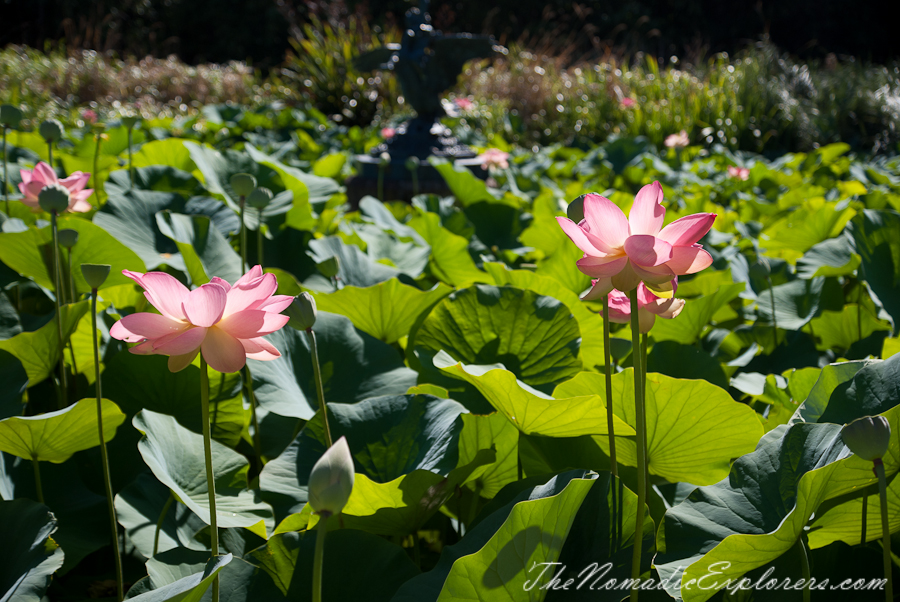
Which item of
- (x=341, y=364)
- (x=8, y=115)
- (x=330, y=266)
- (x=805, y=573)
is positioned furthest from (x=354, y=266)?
(x=805, y=573)

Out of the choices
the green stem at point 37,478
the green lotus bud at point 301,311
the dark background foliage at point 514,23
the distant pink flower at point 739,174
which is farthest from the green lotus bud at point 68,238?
the dark background foliage at point 514,23

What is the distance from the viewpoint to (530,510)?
1.24 feet

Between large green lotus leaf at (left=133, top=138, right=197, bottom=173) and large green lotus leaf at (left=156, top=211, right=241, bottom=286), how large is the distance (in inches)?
19.5

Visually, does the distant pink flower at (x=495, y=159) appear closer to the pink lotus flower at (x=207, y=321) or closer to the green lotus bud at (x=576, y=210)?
the green lotus bud at (x=576, y=210)

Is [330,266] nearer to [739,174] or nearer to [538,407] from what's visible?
[538,407]

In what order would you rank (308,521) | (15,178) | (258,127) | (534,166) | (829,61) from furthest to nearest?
(829,61) < (258,127) < (534,166) < (15,178) < (308,521)

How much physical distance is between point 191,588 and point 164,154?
1.27m

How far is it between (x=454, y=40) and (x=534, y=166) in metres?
0.64

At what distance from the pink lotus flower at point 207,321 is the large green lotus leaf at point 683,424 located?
0.95ft

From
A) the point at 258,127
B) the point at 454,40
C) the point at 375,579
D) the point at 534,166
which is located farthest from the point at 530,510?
the point at 258,127

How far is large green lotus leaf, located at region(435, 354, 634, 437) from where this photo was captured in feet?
1.59

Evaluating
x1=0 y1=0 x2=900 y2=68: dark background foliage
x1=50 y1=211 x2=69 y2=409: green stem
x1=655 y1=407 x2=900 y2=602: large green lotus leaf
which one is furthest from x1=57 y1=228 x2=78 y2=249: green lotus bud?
x1=0 y1=0 x2=900 y2=68: dark background foliage

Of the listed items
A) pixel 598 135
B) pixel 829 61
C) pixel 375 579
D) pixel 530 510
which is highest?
pixel 829 61

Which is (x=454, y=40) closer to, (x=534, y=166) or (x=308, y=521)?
(x=534, y=166)
